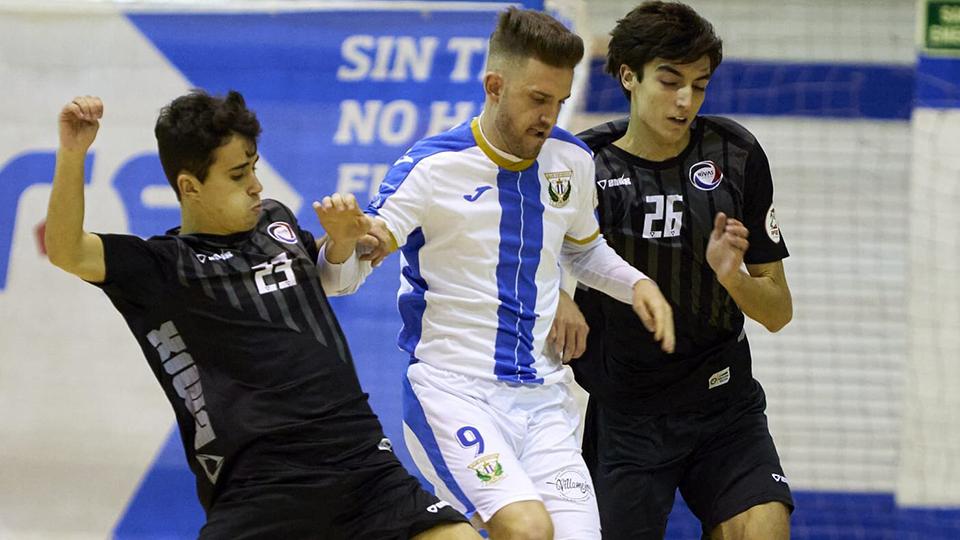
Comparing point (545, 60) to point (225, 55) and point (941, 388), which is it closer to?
point (225, 55)

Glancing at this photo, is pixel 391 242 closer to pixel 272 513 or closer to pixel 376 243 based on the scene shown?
pixel 376 243

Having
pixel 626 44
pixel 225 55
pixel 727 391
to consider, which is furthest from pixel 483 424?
pixel 225 55

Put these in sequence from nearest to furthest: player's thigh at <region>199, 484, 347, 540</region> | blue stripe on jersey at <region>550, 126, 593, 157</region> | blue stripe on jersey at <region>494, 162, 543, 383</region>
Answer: player's thigh at <region>199, 484, 347, 540</region> < blue stripe on jersey at <region>494, 162, 543, 383</region> < blue stripe on jersey at <region>550, 126, 593, 157</region>

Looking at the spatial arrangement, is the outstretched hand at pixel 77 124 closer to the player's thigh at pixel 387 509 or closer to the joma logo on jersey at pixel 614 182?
the player's thigh at pixel 387 509

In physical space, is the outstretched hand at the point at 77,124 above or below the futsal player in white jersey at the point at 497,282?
above

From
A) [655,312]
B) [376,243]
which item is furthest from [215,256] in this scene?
[655,312]

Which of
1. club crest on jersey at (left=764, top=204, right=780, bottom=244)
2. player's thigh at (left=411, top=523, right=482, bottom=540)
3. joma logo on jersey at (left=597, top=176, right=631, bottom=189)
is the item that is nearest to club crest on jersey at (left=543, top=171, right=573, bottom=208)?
joma logo on jersey at (left=597, top=176, right=631, bottom=189)

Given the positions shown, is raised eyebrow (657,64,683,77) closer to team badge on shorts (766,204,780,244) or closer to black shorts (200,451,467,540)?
team badge on shorts (766,204,780,244)

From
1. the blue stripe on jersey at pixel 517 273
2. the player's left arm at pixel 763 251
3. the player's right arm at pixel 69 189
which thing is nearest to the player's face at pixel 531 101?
the blue stripe on jersey at pixel 517 273

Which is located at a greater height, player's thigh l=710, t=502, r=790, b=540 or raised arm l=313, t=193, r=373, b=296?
raised arm l=313, t=193, r=373, b=296

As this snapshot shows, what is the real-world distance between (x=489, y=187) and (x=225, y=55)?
237cm

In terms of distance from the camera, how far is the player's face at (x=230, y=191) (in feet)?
10.8

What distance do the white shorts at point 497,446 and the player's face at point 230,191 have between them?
2.21 feet

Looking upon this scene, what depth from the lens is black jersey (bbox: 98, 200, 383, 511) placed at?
3148 millimetres
